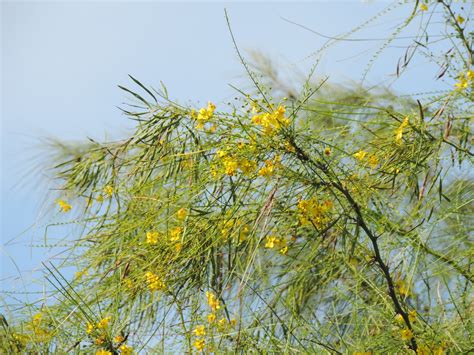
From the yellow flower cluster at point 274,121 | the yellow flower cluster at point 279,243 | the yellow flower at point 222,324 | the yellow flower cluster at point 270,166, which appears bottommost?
the yellow flower at point 222,324

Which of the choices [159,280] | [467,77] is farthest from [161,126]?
[467,77]

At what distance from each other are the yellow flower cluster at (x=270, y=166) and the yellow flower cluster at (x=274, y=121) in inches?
1.9

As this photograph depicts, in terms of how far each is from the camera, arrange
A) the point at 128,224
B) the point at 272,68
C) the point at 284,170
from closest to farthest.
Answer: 1. the point at 284,170
2. the point at 128,224
3. the point at 272,68

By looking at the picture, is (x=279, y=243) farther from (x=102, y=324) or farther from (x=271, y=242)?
(x=102, y=324)

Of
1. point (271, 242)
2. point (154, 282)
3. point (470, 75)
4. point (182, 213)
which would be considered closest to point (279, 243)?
point (271, 242)

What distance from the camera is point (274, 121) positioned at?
1067 mm

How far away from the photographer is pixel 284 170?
110 cm

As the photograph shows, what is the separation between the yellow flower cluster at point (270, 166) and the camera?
110 centimetres

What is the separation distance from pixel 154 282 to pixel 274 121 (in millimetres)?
482

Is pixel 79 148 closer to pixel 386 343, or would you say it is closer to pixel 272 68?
pixel 272 68

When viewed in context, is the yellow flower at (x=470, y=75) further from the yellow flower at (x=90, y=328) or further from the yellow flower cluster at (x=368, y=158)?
the yellow flower at (x=90, y=328)

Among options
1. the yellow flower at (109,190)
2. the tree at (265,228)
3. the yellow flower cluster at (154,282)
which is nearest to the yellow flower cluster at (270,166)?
the tree at (265,228)

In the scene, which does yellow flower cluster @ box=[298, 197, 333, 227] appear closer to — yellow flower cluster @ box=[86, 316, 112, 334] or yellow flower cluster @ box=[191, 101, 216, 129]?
yellow flower cluster @ box=[191, 101, 216, 129]

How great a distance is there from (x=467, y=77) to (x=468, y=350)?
53cm
